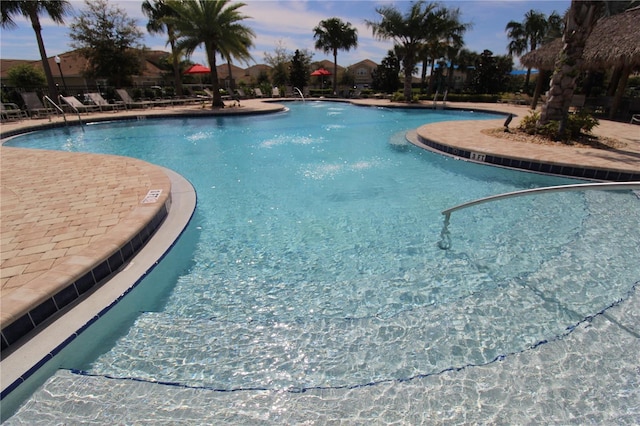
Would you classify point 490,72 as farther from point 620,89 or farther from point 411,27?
point 620,89

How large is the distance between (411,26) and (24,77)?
31.5 meters

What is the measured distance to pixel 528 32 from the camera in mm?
36781

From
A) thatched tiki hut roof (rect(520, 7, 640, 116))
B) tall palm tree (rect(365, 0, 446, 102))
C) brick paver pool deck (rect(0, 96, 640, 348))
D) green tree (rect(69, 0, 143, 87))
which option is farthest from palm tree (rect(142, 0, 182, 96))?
thatched tiki hut roof (rect(520, 7, 640, 116))

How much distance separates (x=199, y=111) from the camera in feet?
61.3

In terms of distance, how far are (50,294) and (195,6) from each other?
20.2 meters

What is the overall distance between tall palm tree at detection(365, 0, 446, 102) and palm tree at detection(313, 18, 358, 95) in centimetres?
1275

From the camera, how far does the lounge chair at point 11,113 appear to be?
15.1 m

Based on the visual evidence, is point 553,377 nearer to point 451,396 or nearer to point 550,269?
point 451,396

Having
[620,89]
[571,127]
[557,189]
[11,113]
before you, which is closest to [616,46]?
[620,89]

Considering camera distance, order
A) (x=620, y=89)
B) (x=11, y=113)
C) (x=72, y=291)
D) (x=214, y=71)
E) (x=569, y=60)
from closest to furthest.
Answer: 1. (x=72, y=291)
2. (x=569, y=60)
3. (x=620, y=89)
4. (x=11, y=113)
5. (x=214, y=71)

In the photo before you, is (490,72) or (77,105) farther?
(490,72)

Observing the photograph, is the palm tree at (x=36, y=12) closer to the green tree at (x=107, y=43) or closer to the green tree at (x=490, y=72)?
the green tree at (x=107, y=43)

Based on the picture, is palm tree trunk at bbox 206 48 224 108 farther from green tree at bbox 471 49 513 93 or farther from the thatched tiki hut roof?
green tree at bbox 471 49 513 93

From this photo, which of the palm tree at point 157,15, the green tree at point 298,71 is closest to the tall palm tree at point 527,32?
the green tree at point 298,71
